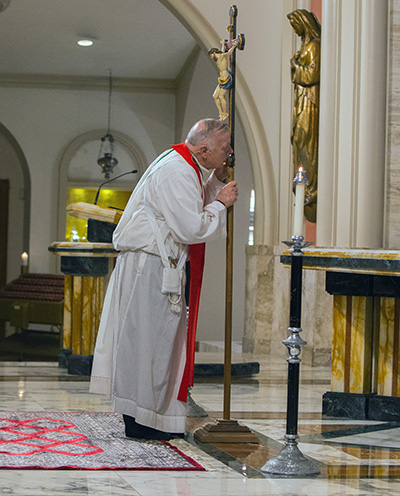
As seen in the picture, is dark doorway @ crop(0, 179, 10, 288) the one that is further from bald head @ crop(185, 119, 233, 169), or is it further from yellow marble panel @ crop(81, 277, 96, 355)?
bald head @ crop(185, 119, 233, 169)

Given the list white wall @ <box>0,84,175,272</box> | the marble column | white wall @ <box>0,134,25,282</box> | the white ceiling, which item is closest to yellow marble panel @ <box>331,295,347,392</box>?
the marble column

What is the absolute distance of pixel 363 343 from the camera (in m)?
5.41

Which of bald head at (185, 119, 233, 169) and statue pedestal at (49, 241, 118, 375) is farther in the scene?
statue pedestal at (49, 241, 118, 375)

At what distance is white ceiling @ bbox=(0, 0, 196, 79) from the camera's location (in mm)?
13320

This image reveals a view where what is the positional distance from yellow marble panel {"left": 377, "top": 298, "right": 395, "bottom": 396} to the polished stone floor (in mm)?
249

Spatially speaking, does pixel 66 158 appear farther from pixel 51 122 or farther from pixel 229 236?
pixel 229 236

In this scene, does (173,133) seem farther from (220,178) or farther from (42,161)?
(220,178)

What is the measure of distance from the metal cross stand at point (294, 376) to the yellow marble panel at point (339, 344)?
1856 mm

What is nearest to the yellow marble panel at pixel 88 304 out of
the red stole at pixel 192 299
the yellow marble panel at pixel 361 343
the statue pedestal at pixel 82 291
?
the statue pedestal at pixel 82 291

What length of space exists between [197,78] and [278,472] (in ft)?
42.2

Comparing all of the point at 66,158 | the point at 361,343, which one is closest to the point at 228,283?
the point at 361,343

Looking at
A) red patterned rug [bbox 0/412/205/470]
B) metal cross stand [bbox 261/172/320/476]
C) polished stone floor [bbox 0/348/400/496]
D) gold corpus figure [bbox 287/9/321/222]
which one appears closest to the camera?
polished stone floor [bbox 0/348/400/496]

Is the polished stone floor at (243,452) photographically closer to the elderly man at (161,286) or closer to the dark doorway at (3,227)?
the elderly man at (161,286)

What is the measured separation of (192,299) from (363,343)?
1.45 meters
